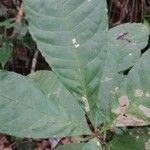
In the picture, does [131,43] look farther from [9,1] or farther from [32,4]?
[9,1]

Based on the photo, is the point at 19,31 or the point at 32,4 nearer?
the point at 32,4

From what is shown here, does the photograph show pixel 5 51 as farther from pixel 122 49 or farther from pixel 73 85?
pixel 73 85

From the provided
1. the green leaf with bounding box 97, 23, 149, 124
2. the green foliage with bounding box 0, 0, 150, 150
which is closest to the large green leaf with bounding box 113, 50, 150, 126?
the green foliage with bounding box 0, 0, 150, 150

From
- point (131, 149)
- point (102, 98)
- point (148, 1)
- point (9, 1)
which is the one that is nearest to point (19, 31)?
point (9, 1)

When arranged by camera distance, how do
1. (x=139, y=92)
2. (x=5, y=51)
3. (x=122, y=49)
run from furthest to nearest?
1. (x=5, y=51)
2. (x=122, y=49)
3. (x=139, y=92)

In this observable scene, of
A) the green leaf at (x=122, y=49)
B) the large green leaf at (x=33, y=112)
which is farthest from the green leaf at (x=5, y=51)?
the large green leaf at (x=33, y=112)

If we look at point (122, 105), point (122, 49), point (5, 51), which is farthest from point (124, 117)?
point (5, 51)

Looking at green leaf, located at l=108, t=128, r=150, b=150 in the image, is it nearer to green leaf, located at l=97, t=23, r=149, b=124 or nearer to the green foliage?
the green foliage
